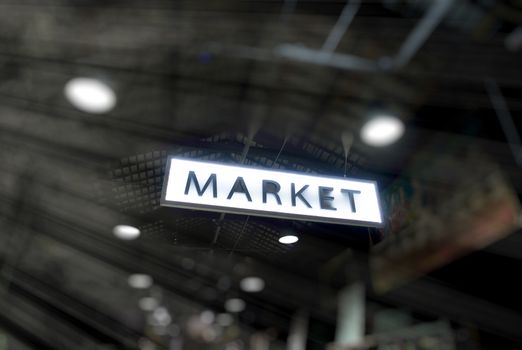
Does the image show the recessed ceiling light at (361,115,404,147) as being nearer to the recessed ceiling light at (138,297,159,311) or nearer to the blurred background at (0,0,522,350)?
the blurred background at (0,0,522,350)

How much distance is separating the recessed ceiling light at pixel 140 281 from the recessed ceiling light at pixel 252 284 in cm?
273

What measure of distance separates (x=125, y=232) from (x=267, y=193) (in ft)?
13.1

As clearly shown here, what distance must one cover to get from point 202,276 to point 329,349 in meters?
3.59

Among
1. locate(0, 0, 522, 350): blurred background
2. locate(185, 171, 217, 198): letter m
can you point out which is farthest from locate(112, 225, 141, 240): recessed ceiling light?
locate(185, 171, 217, 198): letter m

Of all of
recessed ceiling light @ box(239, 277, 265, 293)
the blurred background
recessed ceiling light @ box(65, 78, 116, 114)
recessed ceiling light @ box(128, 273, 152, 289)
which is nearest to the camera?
the blurred background

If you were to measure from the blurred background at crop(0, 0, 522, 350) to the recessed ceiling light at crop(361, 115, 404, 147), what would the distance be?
0.05ft

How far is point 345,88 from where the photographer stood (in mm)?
2512

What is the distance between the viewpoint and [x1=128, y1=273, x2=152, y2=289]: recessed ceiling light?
830cm

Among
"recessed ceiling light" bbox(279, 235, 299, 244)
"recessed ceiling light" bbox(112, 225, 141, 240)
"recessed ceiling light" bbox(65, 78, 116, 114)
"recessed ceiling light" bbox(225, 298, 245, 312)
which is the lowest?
"recessed ceiling light" bbox(279, 235, 299, 244)

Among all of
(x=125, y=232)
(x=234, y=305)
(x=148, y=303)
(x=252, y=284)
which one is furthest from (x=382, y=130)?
(x=148, y=303)

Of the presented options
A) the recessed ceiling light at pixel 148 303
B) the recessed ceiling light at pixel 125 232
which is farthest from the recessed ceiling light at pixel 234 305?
the recessed ceiling light at pixel 125 232

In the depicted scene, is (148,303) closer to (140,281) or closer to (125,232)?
(140,281)

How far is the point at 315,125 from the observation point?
2.83 meters

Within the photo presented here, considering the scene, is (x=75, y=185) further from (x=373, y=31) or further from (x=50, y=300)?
(x=50, y=300)
